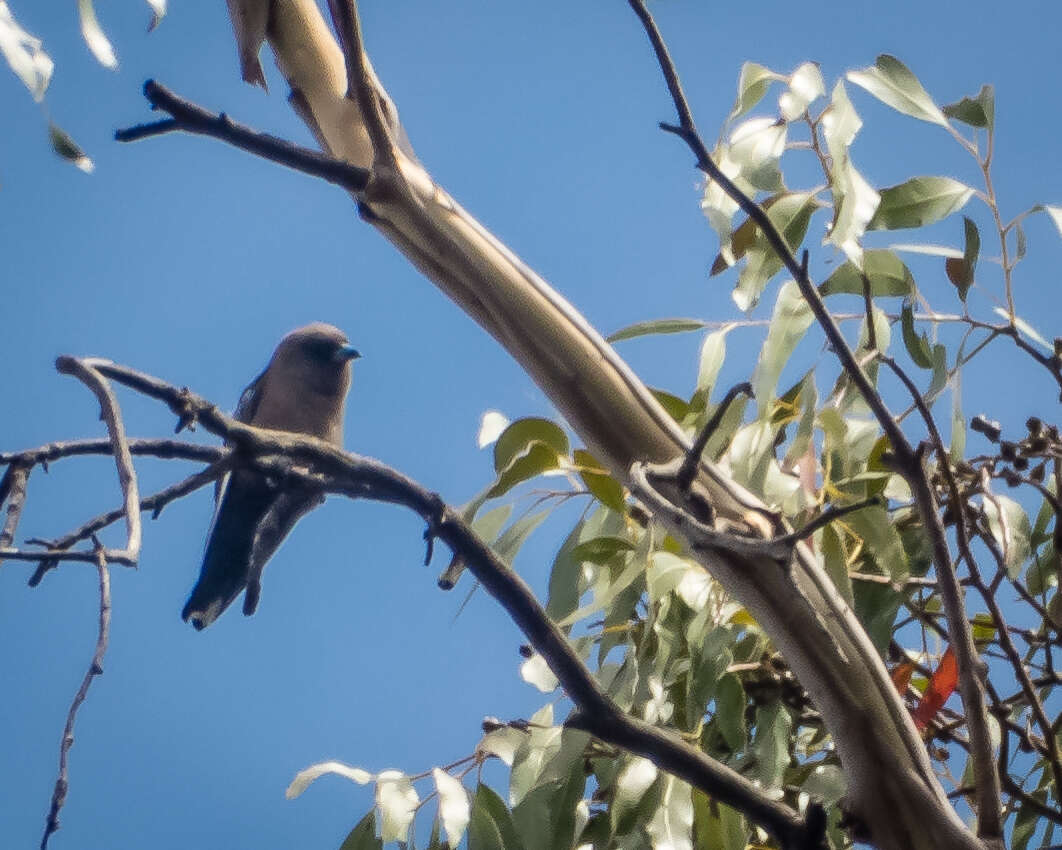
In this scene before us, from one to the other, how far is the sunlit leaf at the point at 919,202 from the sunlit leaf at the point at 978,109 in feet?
0.22

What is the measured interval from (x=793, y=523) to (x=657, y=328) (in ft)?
0.84

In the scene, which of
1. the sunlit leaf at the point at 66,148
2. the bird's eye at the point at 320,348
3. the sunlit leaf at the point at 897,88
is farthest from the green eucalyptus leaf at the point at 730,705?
the bird's eye at the point at 320,348

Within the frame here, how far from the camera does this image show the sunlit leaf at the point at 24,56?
871mm

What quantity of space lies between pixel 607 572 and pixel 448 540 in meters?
0.42

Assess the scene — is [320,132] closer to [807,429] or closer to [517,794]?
[807,429]

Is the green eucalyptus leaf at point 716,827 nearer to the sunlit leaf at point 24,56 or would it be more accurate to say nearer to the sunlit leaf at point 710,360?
the sunlit leaf at point 710,360

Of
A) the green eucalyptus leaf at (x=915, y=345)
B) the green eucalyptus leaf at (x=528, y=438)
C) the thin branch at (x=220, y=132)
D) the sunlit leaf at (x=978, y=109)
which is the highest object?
the sunlit leaf at (x=978, y=109)

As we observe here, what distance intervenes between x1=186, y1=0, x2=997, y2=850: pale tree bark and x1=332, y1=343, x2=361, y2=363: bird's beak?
212cm

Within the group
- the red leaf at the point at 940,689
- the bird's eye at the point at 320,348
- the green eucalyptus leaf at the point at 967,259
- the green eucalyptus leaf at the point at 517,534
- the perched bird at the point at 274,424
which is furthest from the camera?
the bird's eye at the point at 320,348

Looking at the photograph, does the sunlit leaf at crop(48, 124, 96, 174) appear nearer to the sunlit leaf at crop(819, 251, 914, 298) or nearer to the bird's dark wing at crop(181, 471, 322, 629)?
the sunlit leaf at crop(819, 251, 914, 298)

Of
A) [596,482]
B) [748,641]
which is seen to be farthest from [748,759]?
[596,482]

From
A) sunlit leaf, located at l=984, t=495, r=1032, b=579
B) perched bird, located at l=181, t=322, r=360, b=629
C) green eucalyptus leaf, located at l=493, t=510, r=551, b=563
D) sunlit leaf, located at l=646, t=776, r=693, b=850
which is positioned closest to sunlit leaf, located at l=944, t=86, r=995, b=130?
sunlit leaf, located at l=984, t=495, r=1032, b=579

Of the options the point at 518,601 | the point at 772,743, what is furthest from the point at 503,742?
the point at 518,601

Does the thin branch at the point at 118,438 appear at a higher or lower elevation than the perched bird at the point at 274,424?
lower
